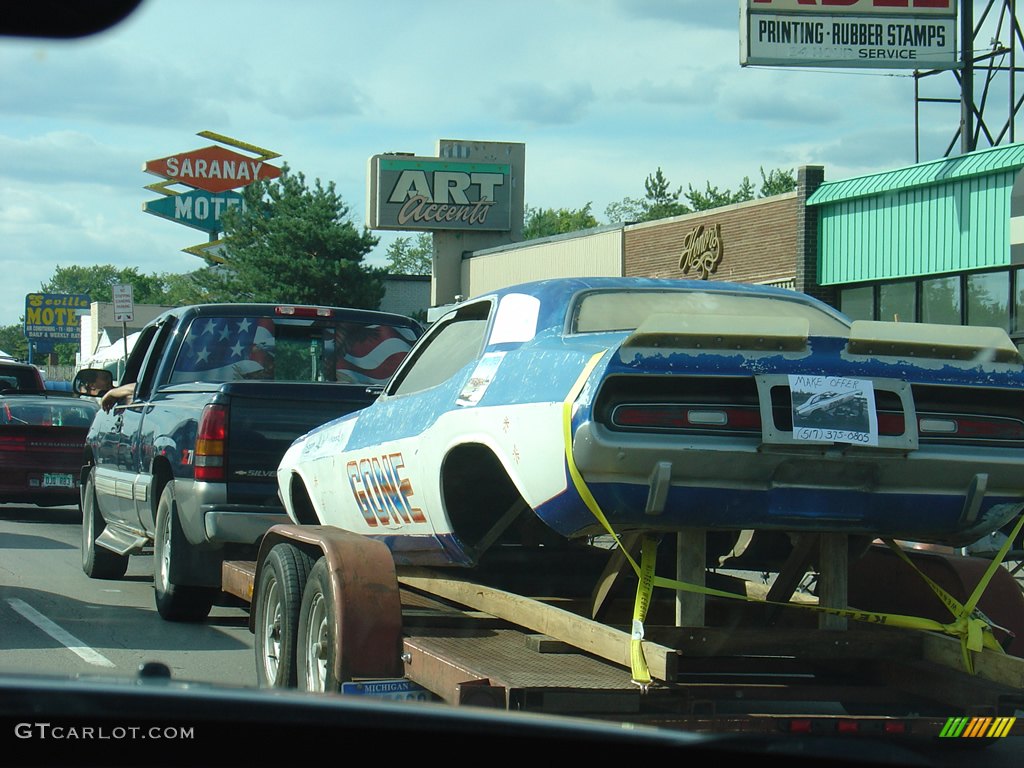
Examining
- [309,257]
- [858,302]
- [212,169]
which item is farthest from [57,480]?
[212,169]

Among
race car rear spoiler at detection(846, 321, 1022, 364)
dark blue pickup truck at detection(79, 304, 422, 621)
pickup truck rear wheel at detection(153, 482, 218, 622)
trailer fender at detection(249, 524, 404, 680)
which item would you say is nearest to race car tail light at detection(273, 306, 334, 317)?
dark blue pickup truck at detection(79, 304, 422, 621)

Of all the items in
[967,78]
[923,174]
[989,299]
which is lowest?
[989,299]

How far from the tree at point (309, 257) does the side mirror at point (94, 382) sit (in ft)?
147

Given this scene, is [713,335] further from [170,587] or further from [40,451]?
[40,451]

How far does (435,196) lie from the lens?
48.2 metres

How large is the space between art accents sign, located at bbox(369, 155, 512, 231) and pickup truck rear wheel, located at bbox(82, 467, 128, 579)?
35531mm

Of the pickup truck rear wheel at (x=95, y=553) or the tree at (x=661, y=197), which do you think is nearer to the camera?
the pickup truck rear wheel at (x=95, y=553)

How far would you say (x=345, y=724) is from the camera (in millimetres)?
2217

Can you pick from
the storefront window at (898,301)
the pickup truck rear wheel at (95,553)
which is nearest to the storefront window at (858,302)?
the storefront window at (898,301)

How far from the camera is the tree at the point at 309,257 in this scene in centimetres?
5756

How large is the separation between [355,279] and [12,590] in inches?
1836

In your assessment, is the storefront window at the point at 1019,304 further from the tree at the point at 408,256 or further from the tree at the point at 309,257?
the tree at the point at 408,256

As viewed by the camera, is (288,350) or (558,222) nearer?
(288,350)

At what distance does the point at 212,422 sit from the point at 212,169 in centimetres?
6087
